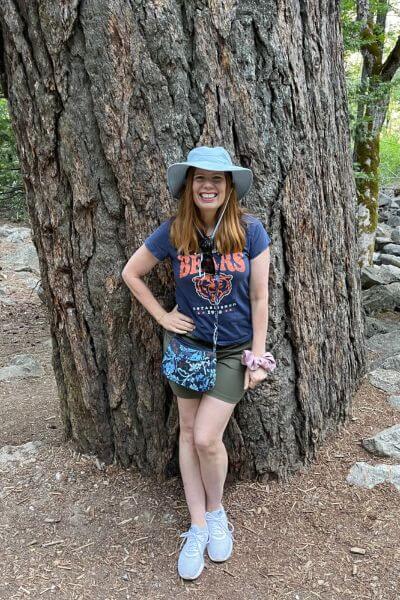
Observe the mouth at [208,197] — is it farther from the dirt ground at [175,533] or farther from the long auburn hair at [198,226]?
the dirt ground at [175,533]

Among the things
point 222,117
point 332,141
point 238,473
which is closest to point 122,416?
point 238,473

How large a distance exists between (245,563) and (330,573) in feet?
1.45

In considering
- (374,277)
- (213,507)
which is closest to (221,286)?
(213,507)

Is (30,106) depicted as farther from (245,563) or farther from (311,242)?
(245,563)

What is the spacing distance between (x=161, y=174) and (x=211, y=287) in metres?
0.71

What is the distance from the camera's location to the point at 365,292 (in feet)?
23.9

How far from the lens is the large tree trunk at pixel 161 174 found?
2824 millimetres

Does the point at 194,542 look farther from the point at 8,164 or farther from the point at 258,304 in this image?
the point at 8,164

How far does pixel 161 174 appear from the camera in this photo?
9.64 feet

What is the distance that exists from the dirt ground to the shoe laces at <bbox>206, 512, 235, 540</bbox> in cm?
13

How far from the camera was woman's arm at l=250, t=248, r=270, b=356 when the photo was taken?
271cm

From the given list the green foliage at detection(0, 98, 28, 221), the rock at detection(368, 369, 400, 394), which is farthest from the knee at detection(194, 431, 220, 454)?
the green foliage at detection(0, 98, 28, 221)

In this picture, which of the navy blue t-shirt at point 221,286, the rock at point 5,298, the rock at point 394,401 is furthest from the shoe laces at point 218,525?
the rock at point 5,298

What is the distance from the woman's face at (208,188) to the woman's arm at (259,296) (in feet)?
1.13
